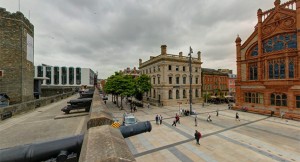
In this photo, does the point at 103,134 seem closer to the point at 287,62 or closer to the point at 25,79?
the point at 287,62

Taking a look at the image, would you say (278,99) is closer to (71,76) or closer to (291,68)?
(291,68)

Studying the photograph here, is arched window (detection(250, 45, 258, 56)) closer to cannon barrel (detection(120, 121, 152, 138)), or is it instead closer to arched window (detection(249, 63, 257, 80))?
arched window (detection(249, 63, 257, 80))

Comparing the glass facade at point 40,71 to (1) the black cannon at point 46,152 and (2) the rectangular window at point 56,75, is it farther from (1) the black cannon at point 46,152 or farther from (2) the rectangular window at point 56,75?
(1) the black cannon at point 46,152

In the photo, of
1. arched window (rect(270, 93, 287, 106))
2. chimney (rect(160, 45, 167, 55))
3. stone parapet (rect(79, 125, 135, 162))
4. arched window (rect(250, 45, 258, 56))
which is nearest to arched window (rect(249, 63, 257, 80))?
arched window (rect(250, 45, 258, 56))

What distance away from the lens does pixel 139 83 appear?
3572 centimetres

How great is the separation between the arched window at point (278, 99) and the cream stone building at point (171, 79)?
61.5 feet

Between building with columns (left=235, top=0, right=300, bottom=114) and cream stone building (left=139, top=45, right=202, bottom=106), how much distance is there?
520 inches

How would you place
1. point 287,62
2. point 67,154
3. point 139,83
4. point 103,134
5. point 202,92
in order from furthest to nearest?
point 202,92 < point 139,83 < point 287,62 < point 67,154 < point 103,134

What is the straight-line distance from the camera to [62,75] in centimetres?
8494

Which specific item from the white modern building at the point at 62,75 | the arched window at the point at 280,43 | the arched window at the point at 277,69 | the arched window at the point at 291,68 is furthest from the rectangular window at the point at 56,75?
the arched window at the point at 291,68

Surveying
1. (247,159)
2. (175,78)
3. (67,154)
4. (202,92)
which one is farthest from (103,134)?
(202,92)

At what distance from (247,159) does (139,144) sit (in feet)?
28.0

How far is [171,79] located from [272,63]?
69.2ft

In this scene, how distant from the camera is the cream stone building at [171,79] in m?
37.5
